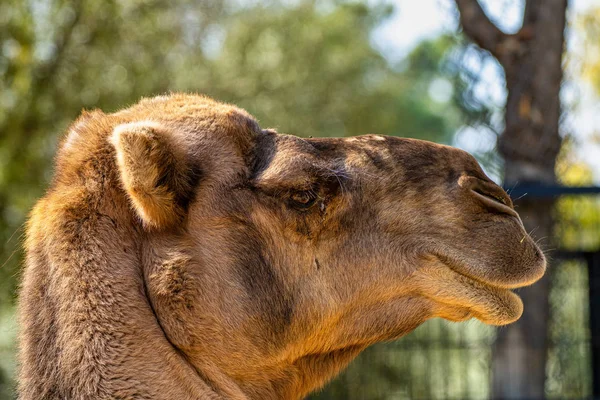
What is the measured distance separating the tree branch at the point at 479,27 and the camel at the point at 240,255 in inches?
128

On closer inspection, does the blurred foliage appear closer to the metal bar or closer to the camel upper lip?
the metal bar

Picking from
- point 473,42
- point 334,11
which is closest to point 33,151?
point 473,42

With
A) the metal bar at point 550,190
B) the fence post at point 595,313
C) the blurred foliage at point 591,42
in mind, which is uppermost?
the blurred foliage at point 591,42

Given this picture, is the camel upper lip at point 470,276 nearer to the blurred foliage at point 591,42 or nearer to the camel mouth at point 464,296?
the camel mouth at point 464,296

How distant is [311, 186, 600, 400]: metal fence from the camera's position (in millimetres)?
7266

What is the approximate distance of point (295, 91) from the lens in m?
15.4

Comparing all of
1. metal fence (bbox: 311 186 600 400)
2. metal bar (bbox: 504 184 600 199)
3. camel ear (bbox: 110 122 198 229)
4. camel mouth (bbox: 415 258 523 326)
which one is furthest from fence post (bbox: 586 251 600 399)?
camel ear (bbox: 110 122 198 229)

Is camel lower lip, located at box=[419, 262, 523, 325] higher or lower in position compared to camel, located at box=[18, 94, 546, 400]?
lower

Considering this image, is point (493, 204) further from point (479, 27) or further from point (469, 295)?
point (479, 27)

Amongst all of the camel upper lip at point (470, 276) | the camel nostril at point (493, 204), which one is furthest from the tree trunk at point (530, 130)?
the camel upper lip at point (470, 276)

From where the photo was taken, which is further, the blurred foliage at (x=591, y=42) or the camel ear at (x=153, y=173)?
the blurred foliage at (x=591, y=42)

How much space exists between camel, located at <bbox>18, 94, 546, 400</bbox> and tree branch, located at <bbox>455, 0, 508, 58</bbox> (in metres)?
3.24

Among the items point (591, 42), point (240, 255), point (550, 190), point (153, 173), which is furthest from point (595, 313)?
point (591, 42)

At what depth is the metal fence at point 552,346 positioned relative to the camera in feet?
23.8
